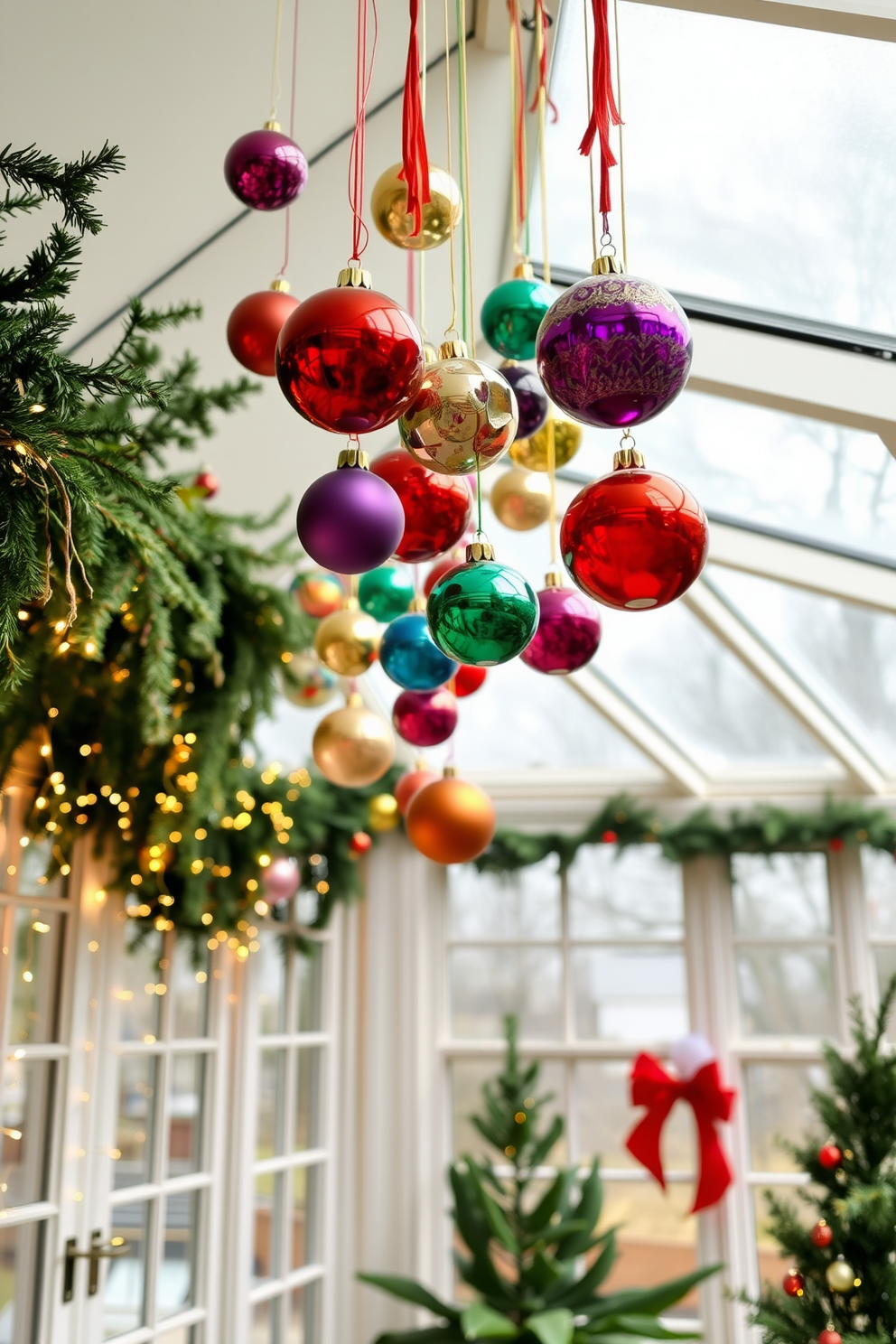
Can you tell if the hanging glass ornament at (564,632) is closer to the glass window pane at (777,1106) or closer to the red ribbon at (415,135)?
the red ribbon at (415,135)

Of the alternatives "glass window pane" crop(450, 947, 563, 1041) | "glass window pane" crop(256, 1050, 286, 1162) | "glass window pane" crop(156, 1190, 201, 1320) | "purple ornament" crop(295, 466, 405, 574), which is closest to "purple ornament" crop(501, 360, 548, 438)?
"purple ornament" crop(295, 466, 405, 574)

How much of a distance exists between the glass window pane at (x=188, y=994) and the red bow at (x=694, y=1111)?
5.04 ft

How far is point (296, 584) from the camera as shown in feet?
8.56

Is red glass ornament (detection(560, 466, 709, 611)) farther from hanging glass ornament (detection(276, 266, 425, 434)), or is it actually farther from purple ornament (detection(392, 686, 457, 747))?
purple ornament (detection(392, 686, 457, 747))

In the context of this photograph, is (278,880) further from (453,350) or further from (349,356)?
(349,356)

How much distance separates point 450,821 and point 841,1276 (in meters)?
2.00

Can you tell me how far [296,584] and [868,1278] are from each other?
2238mm

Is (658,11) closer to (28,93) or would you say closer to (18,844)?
(28,93)

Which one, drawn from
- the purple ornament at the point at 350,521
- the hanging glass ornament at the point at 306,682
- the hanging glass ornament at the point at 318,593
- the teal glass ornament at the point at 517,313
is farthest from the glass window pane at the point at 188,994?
the purple ornament at the point at 350,521

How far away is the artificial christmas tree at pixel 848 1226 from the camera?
2.81m

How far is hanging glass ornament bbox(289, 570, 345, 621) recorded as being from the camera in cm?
255

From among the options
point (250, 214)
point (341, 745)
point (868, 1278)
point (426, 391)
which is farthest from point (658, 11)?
point (868, 1278)

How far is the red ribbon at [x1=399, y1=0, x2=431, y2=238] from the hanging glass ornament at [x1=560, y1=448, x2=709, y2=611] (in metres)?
0.36

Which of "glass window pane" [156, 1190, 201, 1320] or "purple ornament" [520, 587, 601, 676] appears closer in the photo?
"purple ornament" [520, 587, 601, 676]
